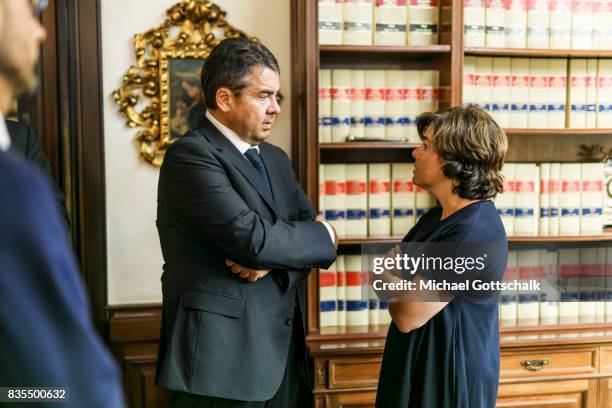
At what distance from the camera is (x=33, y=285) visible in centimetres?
Answer: 59

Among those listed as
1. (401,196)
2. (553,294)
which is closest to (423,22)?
(401,196)

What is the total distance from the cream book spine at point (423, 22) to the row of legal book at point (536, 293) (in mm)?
956

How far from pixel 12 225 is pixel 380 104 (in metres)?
2.13

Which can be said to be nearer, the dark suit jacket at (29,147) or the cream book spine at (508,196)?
the dark suit jacket at (29,147)

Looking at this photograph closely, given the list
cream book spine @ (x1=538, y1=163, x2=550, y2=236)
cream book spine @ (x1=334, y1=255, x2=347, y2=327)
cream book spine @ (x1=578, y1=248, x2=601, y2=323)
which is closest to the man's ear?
cream book spine @ (x1=334, y1=255, x2=347, y2=327)

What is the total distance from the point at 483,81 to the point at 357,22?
601mm

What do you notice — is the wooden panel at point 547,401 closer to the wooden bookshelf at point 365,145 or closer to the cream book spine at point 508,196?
the cream book spine at point 508,196

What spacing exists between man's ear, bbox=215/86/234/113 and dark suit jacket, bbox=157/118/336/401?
93mm

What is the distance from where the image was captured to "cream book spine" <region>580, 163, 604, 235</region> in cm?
270

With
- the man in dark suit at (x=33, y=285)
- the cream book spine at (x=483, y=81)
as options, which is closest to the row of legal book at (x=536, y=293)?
the cream book spine at (x=483, y=81)

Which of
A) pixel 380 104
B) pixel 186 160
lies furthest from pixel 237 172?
pixel 380 104

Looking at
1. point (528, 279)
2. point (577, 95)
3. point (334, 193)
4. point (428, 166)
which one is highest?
point (577, 95)

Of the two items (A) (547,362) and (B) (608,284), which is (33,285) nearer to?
(A) (547,362)

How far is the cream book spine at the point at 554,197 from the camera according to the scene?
2682 mm
